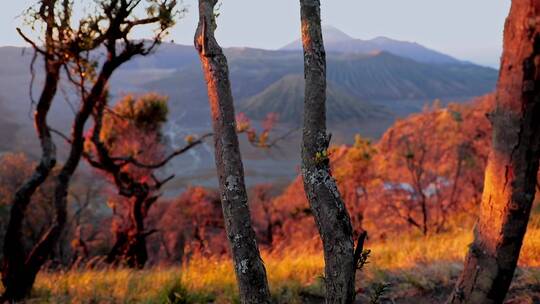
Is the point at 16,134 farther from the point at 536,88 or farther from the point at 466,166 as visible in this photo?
the point at 536,88

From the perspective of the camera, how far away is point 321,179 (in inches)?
103

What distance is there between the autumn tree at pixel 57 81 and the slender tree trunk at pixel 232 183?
3.98 m

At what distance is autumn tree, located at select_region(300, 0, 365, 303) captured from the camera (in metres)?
2.48

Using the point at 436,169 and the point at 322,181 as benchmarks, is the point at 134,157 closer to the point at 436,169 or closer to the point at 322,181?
the point at 322,181

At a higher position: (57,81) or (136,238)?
(57,81)

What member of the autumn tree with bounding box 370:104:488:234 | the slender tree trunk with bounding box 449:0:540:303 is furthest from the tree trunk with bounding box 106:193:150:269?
the autumn tree with bounding box 370:104:488:234

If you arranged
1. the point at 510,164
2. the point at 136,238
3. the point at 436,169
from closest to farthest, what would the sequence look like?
the point at 510,164
the point at 136,238
the point at 436,169

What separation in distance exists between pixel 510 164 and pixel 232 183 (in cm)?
165

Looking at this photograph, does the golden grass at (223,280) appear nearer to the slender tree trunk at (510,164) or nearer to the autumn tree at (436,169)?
the slender tree trunk at (510,164)

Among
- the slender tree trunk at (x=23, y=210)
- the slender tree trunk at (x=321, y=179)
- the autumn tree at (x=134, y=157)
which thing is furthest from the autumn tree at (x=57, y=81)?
the slender tree trunk at (x=321, y=179)

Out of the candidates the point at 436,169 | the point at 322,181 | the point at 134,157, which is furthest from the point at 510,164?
the point at 436,169

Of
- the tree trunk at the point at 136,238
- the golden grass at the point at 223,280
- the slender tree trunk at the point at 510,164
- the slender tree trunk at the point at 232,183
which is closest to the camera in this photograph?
the slender tree trunk at the point at 510,164

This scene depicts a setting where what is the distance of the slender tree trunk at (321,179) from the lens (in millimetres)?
2482

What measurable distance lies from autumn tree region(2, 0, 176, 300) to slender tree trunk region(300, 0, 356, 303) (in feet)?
13.9
